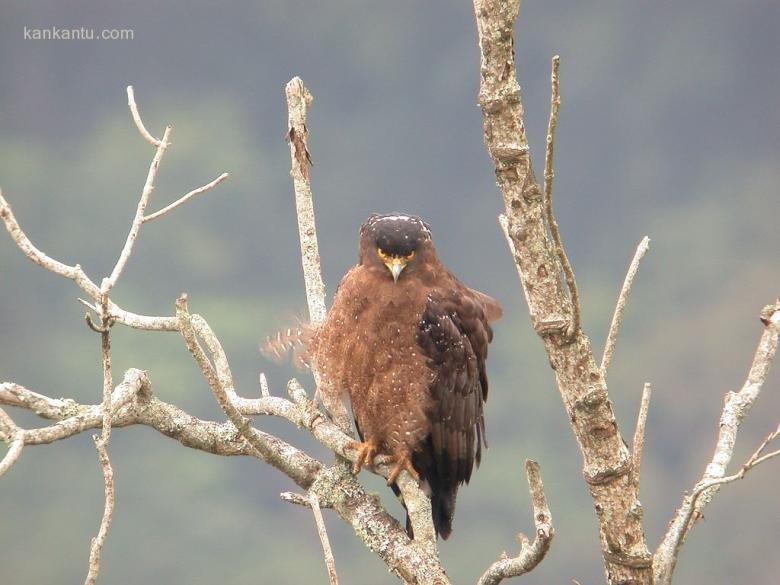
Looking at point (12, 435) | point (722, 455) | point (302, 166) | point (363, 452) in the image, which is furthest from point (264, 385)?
point (722, 455)

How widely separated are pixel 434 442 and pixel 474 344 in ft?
1.31

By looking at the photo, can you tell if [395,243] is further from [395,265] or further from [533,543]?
[533,543]

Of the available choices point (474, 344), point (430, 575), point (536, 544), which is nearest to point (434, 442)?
point (474, 344)

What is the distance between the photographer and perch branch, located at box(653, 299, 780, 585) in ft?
8.54

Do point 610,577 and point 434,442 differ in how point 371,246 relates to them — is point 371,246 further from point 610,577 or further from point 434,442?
point 610,577

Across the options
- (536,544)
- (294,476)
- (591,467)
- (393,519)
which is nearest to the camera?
(536,544)

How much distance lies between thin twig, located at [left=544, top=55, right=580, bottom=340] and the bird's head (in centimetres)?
123

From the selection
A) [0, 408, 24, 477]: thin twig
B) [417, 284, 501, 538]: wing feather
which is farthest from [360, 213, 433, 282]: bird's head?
[0, 408, 24, 477]: thin twig

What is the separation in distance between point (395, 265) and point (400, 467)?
73 centimetres

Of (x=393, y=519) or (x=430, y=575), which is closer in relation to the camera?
(x=430, y=575)

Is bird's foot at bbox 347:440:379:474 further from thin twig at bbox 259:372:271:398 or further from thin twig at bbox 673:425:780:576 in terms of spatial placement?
thin twig at bbox 673:425:780:576

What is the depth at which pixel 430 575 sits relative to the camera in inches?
108

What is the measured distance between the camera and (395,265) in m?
3.60

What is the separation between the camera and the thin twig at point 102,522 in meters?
2.24
